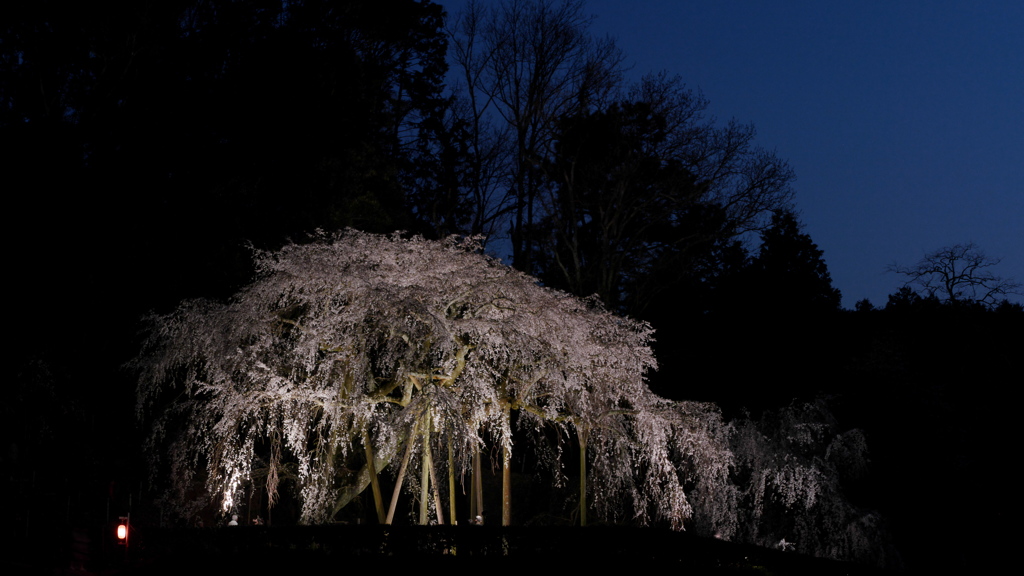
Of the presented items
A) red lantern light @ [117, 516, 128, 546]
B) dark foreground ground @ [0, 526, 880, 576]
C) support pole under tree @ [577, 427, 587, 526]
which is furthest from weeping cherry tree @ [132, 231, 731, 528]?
red lantern light @ [117, 516, 128, 546]

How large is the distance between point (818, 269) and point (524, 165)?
11.3m

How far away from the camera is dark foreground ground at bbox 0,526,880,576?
9.20m

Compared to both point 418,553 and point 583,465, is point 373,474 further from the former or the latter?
point 583,465

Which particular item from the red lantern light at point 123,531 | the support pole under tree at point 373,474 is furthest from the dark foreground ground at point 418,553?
the support pole under tree at point 373,474

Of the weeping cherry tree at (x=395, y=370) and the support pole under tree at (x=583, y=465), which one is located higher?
the weeping cherry tree at (x=395, y=370)

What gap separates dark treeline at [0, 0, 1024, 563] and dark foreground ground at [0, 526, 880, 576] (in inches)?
80.4

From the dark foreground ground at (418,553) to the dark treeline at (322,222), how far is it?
6.70ft

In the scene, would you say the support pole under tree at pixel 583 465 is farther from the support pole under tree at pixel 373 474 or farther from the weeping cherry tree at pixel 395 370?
the support pole under tree at pixel 373 474

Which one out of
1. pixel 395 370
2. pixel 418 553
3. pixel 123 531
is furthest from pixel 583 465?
pixel 123 531

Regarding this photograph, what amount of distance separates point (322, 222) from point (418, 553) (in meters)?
7.13

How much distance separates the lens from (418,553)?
9867 mm

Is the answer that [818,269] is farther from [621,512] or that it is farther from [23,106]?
[23,106]

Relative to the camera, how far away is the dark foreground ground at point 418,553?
30.2 feet

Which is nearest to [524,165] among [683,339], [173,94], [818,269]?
[683,339]
